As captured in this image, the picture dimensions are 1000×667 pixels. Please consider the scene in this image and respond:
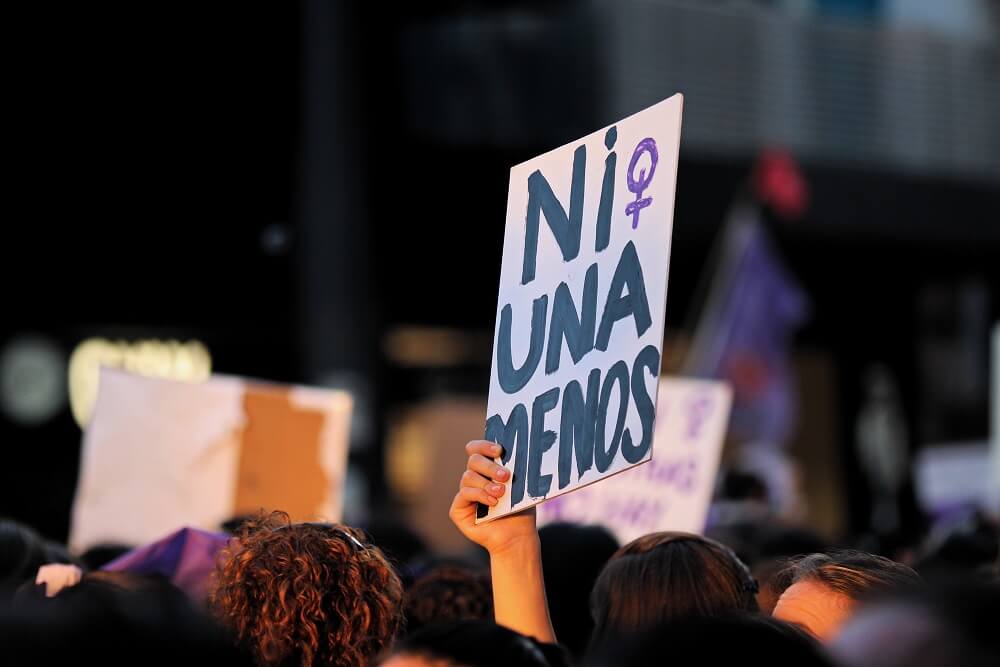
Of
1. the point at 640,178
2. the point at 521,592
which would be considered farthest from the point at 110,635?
the point at 640,178

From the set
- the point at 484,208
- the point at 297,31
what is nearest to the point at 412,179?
the point at 484,208

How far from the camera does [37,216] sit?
1269 cm

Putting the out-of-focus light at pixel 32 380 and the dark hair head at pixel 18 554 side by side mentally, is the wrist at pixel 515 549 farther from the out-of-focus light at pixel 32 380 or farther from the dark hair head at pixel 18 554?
the out-of-focus light at pixel 32 380

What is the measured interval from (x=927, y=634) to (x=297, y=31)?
40.2 ft

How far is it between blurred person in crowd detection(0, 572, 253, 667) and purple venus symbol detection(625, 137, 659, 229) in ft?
4.98

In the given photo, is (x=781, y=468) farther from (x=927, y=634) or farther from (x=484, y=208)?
(x=927, y=634)

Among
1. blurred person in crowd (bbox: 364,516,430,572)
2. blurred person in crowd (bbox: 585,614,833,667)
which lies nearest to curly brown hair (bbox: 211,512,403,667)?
blurred person in crowd (bbox: 585,614,833,667)

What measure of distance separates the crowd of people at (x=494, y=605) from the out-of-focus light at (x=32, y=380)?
861 centimetres

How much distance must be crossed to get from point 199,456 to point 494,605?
3.00m

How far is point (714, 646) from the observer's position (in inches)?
62.4

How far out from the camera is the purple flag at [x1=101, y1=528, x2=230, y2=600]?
3986mm

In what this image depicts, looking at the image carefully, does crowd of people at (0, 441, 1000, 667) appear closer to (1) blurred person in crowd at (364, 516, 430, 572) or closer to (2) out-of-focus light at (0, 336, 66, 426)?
(1) blurred person in crowd at (364, 516, 430, 572)

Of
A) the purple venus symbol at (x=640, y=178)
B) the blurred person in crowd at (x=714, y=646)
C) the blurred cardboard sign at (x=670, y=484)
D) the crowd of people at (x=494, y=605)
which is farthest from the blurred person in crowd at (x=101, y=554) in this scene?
the blurred person in crowd at (x=714, y=646)

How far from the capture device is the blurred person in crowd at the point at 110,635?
151cm
